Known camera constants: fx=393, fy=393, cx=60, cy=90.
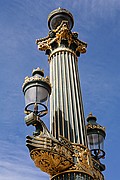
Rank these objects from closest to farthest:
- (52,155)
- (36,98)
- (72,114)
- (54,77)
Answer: (52,155), (36,98), (72,114), (54,77)

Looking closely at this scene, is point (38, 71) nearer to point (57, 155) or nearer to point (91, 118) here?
point (57, 155)

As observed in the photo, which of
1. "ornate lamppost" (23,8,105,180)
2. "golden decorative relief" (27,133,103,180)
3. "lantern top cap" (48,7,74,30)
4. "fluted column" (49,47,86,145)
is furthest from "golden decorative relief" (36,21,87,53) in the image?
"golden decorative relief" (27,133,103,180)

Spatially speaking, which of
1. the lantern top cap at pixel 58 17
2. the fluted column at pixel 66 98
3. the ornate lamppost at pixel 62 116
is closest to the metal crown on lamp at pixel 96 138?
the ornate lamppost at pixel 62 116

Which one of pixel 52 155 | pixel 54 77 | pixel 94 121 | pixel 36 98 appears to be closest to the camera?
pixel 52 155

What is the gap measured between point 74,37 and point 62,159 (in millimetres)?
A: 4477

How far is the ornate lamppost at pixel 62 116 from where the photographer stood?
845cm

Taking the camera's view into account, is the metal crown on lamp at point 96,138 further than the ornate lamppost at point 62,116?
Yes

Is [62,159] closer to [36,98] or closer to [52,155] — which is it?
[52,155]

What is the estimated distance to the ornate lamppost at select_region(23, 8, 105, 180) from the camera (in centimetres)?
845

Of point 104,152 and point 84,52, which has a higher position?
point 84,52

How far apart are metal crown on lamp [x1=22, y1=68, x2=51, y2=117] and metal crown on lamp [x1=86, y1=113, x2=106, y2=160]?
2.50m

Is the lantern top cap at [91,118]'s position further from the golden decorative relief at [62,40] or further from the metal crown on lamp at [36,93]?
the metal crown on lamp at [36,93]

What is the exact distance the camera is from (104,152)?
35.5 ft

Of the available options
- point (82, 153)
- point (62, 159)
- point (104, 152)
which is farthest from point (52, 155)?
point (104, 152)
